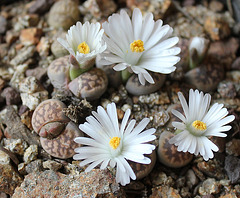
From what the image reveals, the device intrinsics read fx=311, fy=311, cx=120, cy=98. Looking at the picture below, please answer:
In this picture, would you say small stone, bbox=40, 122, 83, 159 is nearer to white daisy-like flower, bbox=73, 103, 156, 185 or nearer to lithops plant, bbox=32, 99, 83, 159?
lithops plant, bbox=32, 99, 83, 159

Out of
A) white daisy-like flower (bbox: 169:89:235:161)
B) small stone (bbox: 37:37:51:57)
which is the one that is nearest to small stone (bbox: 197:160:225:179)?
white daisy-like flower (bbox: 169:89:235:161)

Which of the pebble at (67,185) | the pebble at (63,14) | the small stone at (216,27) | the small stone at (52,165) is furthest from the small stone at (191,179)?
the pebble at (63,14)

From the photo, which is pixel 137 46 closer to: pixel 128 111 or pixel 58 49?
pixel 128 111

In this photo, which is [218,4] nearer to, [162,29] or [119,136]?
[162,29]

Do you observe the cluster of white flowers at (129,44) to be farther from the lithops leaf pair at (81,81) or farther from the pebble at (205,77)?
the pebble at (205,77)

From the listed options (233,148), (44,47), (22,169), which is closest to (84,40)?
(44,47)

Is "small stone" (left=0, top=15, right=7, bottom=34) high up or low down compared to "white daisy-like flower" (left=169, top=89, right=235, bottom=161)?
up
